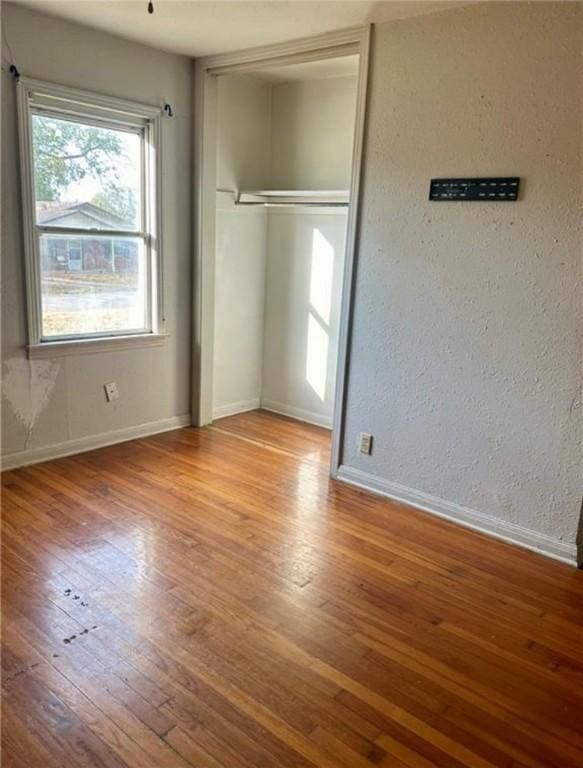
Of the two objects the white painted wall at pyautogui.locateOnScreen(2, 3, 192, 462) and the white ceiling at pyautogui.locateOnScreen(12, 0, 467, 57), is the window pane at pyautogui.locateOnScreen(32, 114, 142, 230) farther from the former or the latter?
the white ceiling at pyautogui.locateOnScreen(12, 0, 467, 57)

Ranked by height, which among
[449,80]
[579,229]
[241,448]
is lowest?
[241,448]

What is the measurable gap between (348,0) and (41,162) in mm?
1857

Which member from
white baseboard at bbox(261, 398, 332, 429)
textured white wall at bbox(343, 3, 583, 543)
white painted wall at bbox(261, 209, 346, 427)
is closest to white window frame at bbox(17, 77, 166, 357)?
white painted wall at bbox(261, 209, 346, 427)

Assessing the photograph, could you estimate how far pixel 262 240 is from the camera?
15.6 feet

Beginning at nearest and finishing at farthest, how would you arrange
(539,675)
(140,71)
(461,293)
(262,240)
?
(539,675) → (461,293) → (140,71) → (262,240)

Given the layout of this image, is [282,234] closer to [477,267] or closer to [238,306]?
[238,306]

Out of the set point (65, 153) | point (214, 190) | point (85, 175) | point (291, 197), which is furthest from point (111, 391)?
point (291, 197)

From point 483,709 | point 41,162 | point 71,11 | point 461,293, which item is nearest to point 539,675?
point 483,709

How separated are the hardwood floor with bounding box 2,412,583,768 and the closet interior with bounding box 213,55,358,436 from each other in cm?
153

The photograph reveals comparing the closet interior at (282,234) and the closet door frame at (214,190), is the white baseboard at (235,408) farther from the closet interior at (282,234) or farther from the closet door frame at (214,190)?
the closet door frame at (214,190)

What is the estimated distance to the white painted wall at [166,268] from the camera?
3162mm

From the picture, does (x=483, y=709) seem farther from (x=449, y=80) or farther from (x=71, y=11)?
(x=71, y=11)

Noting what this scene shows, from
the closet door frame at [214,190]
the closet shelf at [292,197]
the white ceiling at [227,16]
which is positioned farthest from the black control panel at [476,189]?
the closet shelf at [292,197]

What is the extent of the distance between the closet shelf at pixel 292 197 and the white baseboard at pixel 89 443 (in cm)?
175
